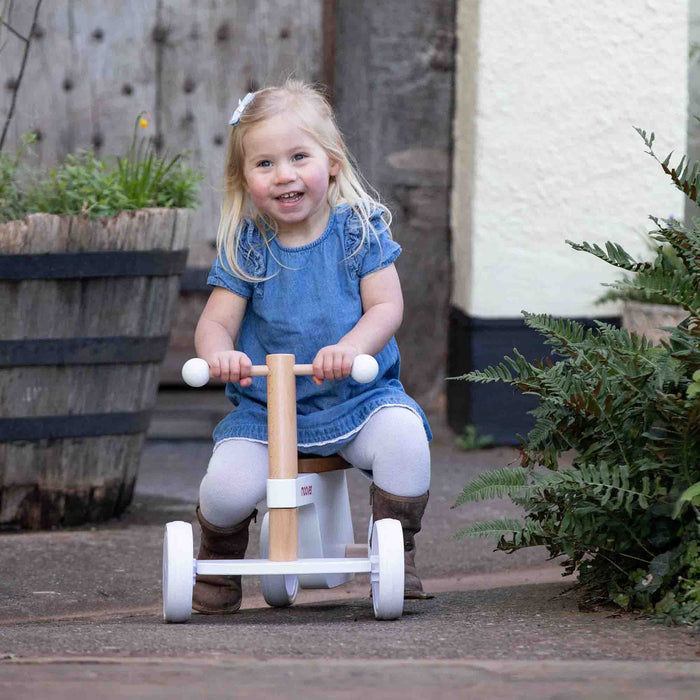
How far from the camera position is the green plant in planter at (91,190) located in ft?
10.6

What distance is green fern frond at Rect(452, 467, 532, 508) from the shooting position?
2.24 m

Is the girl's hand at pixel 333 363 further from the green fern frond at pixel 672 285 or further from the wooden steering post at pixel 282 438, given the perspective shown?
the green fern frond at pixel 672 285

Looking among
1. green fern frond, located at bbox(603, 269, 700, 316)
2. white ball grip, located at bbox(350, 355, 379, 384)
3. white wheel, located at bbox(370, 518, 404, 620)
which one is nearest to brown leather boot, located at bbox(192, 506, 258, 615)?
white wheel, located at bbox(370, 518, 404, 620)

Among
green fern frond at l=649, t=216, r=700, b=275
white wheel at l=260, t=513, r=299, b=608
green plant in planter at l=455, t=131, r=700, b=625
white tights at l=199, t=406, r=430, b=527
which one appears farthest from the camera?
white wheel at l=260, t=513, r=299, b=608

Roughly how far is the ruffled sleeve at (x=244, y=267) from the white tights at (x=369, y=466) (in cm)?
35

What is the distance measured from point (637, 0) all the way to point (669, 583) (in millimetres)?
2689

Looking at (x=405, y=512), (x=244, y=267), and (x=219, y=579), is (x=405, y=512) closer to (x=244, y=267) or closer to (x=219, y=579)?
(x=219, y=579)

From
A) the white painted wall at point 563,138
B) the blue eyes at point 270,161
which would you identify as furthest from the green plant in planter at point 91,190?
the white painted wall at point 563,138

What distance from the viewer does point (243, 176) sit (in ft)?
8.89

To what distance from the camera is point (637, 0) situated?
424 centimetres

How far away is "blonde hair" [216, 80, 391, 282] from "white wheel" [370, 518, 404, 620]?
63 cm

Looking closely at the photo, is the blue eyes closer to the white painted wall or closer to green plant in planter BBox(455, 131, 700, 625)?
green plant in planter BBox(455, 131, 700, 625)

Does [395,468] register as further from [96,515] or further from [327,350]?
[96,515]

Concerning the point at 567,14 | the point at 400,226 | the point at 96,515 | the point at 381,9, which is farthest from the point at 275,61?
the point at 96,515
